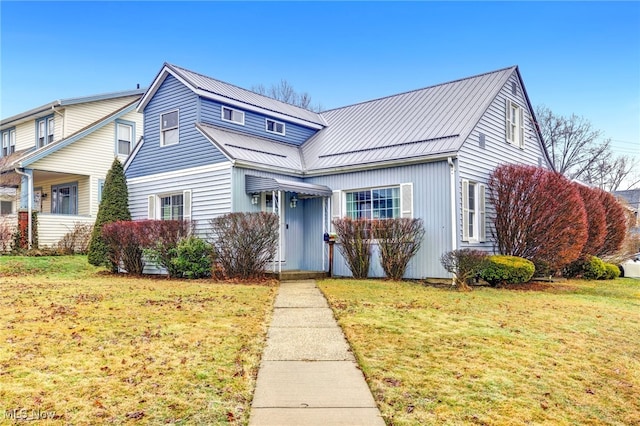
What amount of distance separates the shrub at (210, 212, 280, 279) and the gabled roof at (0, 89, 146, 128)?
512 inches

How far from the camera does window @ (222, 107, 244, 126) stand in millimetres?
14461

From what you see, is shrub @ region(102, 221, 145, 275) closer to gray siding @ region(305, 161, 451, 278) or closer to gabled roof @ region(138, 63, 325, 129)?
gabled roof @ region(138, 63, 325, 129)

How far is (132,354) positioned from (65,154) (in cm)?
1747

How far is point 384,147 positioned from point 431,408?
10498mm

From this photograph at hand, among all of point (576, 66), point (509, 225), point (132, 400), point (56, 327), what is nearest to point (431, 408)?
point (132, 400)

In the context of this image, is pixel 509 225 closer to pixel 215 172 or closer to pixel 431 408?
pixel 215 172

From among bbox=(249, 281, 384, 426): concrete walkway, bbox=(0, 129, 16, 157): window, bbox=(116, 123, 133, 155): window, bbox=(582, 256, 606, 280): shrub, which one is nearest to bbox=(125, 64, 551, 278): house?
bbox=(582, 256, 606, 280): shrub

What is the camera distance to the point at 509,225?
1237cm

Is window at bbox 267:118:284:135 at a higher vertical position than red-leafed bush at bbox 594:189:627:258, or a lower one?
higher

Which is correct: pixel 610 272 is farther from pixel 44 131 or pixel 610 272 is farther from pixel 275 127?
pixel 44 131

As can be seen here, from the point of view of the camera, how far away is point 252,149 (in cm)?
1373

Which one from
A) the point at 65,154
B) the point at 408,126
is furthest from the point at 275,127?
the point at 65,154

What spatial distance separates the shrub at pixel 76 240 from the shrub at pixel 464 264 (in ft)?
48.0

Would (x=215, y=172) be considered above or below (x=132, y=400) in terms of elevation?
above
